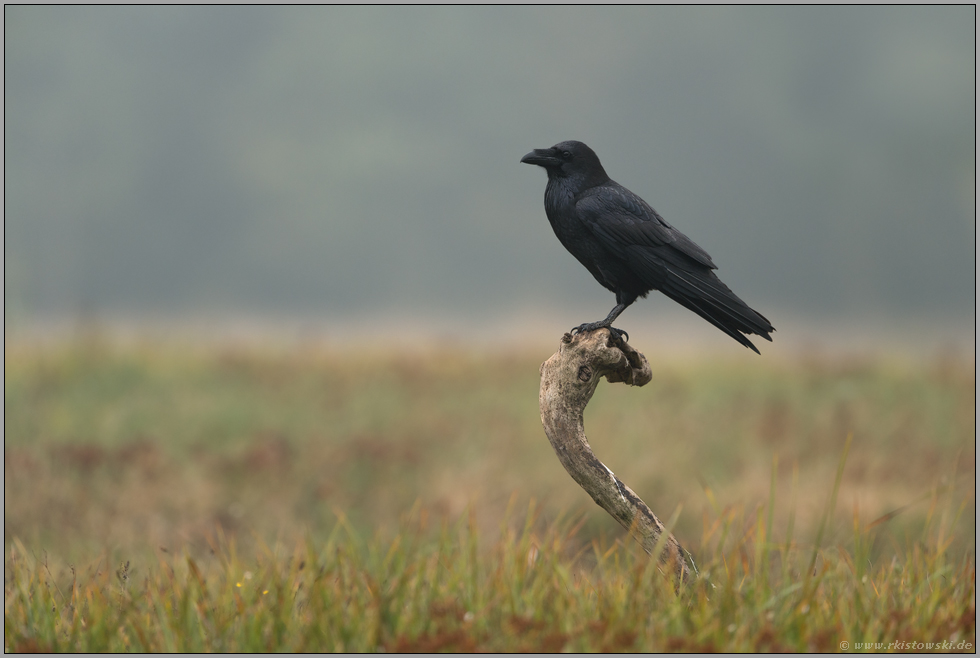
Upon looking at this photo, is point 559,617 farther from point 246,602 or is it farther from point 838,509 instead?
point 838,509

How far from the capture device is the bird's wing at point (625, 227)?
3.48m

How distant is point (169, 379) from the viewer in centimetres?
1011

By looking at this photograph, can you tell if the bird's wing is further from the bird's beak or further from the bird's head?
the bird's beak

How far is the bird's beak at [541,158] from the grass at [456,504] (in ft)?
5.85

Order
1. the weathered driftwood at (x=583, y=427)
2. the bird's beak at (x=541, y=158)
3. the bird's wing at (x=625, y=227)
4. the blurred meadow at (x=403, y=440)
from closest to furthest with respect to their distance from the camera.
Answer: the weathered driftwood at (x=583, y=427), the bird's wing at (x=625, y=227), the bird's beak at (x=541, y=158), the blurred meadow at (x=403, y=440)

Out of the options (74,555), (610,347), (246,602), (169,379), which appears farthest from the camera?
(169,379)

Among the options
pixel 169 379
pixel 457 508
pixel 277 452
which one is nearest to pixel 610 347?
pixel 457 508

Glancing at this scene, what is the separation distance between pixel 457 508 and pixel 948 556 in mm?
4166

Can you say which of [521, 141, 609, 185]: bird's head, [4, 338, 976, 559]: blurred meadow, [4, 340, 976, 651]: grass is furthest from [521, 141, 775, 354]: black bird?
[4, 338, 976, 559]: blurred meadow

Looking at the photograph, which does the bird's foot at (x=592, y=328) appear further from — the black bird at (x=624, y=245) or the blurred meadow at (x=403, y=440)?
the blurred meadow at (x=403, y=440)

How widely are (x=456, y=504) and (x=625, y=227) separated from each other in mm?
4344

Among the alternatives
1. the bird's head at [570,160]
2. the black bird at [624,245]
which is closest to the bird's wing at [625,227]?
the black bird at [624,245]

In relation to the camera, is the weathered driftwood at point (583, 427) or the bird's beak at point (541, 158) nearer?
the weathered driftwood at point (583, 427)

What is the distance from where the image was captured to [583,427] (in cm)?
322
